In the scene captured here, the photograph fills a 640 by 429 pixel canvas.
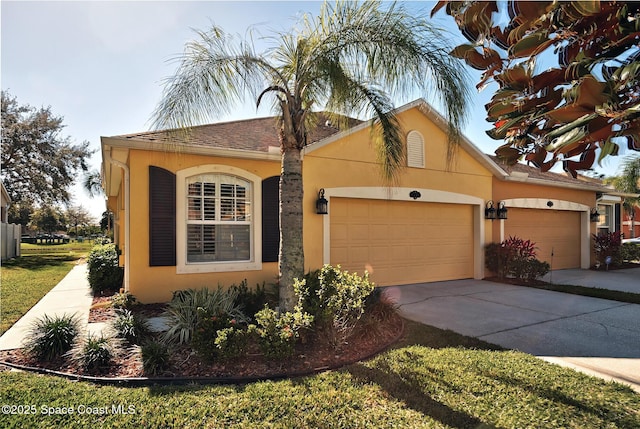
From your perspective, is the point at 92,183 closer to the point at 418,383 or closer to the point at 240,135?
the point at 240,135

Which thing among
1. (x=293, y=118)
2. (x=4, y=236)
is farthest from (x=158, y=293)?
(x=4, y=236)

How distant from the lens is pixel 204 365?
469 cm

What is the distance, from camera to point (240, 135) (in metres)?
9.62

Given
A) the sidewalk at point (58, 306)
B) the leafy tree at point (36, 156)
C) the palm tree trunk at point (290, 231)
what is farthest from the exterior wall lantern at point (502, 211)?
the leafy tree at point (36, 156)

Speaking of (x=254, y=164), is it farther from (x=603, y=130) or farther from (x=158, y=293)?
(x=603, y=130)

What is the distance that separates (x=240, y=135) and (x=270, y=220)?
2.50 m

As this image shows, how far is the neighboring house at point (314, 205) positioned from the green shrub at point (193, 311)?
6.18 ft

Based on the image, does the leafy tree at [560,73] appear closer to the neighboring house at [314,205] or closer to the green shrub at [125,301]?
the neighboring house at [314,205]

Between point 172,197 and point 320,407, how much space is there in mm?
5765

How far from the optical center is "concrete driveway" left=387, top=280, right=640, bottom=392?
16.4 ft

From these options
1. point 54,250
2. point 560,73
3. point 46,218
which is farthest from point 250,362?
point 46,218

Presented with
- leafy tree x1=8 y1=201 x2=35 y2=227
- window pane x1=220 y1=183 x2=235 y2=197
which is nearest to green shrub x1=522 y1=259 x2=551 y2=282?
window pane x1=220 y1=183 x2=235 y2=197

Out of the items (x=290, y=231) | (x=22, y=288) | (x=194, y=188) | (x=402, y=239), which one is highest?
(x=194, y=188)

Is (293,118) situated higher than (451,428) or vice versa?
(293,118)
